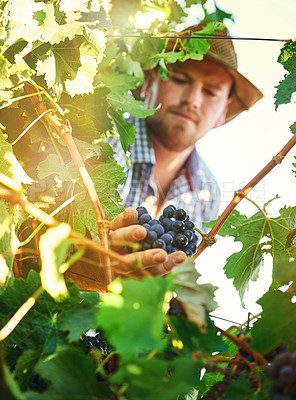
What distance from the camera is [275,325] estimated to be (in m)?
0.33

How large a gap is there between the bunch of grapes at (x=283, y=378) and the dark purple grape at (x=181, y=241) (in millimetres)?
364

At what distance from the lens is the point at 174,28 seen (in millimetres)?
1485

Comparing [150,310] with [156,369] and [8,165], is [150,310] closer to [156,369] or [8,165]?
[156,369]

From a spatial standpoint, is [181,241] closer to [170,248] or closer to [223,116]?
[170,248]

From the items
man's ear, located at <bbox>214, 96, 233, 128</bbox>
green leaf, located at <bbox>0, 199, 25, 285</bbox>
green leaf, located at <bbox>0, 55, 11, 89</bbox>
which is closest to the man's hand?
green leaf, located at <bbox>0, 199, 25, 285</bbox>

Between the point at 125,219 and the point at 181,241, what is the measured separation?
9 centimetres

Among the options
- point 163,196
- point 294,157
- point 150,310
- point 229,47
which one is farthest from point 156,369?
point 163,196

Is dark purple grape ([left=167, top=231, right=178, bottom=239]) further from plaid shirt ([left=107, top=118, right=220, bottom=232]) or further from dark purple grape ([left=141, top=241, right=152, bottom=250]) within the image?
plaid shirt ([left=107, top=118, right=220, bottom=232])

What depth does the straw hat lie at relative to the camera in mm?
2307

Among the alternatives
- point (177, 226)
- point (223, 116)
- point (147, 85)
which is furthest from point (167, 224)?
point (223, 116)

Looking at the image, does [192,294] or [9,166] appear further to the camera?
[9,166]

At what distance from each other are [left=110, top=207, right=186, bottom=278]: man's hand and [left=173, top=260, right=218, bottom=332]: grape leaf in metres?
0.12

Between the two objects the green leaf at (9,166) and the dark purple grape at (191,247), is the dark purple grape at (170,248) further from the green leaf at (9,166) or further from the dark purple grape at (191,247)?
the green leaf at (9,166)

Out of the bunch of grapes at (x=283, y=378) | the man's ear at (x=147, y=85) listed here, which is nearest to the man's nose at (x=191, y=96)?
the man's ear at (x=147, y=85)
